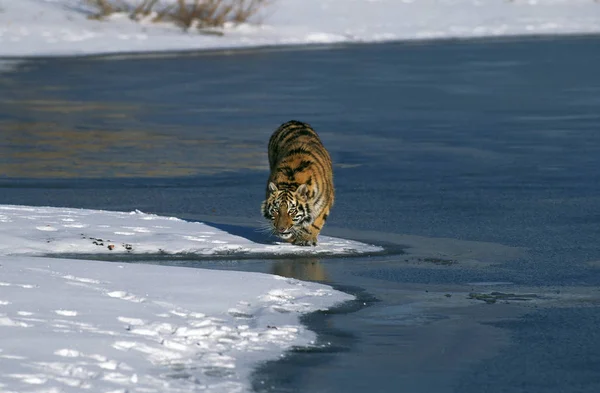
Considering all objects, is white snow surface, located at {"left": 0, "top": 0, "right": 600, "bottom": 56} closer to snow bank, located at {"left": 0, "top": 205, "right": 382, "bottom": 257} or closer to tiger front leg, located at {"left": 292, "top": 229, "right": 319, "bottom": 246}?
snow bank, located at {"left": 0, "top": 205, "right": 382, "bottom": 257}

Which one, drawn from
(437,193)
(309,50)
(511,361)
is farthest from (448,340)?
(309,50)

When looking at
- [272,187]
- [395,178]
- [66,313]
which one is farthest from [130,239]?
[395,178]

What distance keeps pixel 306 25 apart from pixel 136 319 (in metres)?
33.7

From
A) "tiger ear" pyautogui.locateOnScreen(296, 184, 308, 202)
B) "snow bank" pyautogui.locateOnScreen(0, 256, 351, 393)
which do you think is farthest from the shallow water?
"tiger ear" pyautogui.locateOnScreen(296, 184, 308, 202)

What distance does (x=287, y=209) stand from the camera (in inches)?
416

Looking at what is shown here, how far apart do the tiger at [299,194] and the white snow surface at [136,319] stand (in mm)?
209

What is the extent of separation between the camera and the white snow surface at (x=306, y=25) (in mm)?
35875

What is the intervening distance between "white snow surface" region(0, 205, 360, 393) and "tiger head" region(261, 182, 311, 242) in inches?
8.6

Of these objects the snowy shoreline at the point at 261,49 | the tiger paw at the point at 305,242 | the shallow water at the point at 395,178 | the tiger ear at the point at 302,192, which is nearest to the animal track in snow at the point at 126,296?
the shallow water at the point at 395,178

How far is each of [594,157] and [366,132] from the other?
3.86 metres

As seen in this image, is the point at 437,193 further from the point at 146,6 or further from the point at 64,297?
the point at 146,6

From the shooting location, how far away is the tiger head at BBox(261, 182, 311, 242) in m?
10.5

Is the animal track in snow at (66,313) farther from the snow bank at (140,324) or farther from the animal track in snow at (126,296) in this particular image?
the animal track in snow at (126,296)

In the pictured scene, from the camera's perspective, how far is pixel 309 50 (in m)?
34.5
